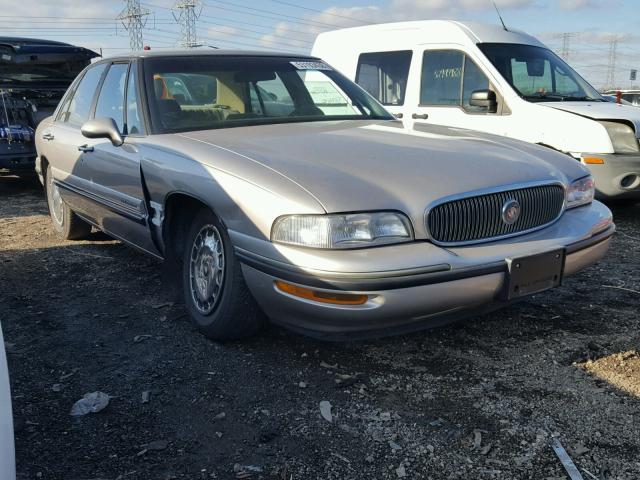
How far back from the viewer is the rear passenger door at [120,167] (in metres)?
3.83

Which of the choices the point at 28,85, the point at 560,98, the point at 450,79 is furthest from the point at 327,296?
the point at 28,85

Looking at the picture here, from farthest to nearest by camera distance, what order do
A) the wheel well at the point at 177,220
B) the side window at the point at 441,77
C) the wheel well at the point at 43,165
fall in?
the side window at the point at 441,77
the wheel well at the point at 43,165
the wheel well at the point at 177,220

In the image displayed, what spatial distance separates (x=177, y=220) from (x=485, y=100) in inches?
154

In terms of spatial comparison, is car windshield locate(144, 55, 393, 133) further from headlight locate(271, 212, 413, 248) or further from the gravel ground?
headlight locate(271, 212, 413, 248)

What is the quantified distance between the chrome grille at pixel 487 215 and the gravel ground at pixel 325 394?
66cm

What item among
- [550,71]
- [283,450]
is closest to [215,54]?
[283,450]

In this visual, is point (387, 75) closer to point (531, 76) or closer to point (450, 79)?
point (450, 79)

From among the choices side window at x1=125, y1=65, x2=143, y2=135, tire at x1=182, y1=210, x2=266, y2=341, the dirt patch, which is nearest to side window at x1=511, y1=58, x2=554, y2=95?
the dirt patch

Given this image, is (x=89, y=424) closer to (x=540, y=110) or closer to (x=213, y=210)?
(x=213, y=210)

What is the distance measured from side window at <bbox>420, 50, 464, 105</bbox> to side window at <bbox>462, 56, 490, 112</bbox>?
0.20 feet

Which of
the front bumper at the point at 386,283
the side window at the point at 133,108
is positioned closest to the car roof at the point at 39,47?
the side window at the point at 133,108

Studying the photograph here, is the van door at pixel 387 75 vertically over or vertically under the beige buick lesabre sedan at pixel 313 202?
over

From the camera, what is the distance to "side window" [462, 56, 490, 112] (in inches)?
255

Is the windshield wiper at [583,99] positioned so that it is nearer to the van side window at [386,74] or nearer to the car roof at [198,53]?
the van side window at [386,74]
